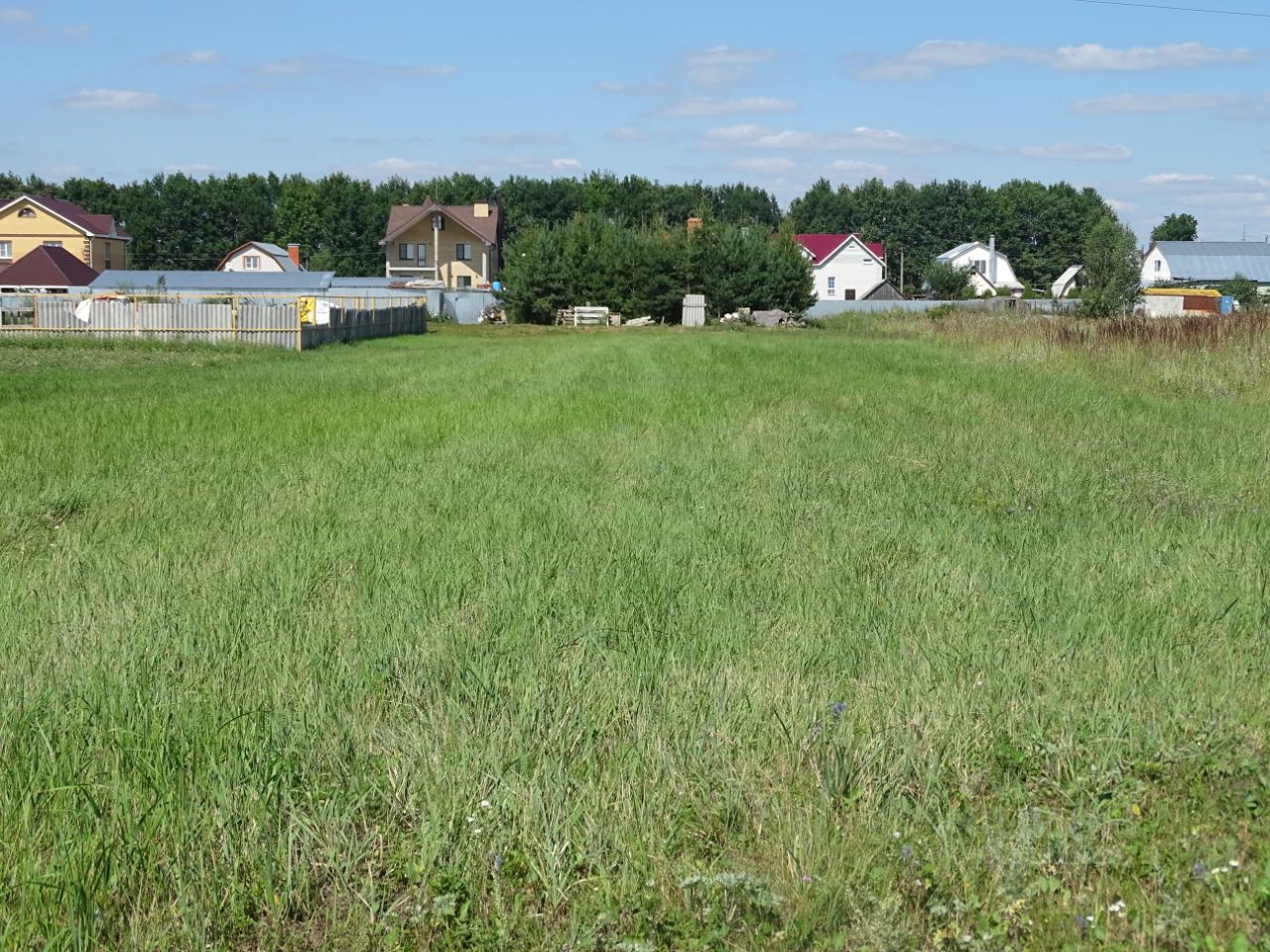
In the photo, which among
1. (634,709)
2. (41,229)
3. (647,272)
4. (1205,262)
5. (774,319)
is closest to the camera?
(634,709)

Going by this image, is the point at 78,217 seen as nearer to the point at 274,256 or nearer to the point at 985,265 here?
the point at 274,256

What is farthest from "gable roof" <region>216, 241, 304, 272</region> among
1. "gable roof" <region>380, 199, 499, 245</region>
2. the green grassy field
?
the green grassy field

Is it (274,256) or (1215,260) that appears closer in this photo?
(274,256)

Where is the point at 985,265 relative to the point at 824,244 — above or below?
below

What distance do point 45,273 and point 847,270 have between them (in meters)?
59.6

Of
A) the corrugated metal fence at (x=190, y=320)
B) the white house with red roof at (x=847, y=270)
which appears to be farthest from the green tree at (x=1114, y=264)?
the corrugated metal fence at (x=190, y=320)

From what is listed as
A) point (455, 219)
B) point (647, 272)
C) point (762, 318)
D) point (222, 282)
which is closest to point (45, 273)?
point (222, 282)

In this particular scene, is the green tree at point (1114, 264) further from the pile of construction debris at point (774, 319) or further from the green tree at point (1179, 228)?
the green tree at point (1179, 228)

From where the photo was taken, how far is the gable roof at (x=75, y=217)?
8594 cm

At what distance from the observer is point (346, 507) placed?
8016 millimetres

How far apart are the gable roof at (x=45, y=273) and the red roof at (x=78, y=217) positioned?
9991mm

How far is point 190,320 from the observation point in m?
33.9

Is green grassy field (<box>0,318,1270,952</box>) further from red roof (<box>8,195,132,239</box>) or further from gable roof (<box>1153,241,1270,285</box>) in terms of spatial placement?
gable roof (<box>1153,241,1270,285</box>)

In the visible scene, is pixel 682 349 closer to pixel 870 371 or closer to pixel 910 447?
pixel 870 371
